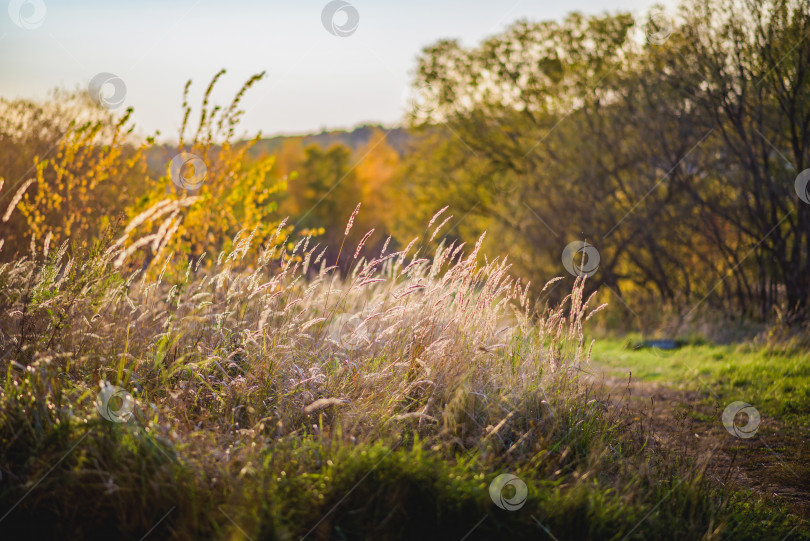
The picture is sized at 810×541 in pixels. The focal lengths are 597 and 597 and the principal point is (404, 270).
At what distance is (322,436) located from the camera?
3.06m

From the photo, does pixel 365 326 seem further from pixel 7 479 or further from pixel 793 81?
pixel 793 81

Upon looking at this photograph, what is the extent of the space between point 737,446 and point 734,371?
239 centimetres

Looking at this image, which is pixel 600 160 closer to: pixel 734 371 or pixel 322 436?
pixel 734 371

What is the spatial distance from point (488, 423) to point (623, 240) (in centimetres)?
951

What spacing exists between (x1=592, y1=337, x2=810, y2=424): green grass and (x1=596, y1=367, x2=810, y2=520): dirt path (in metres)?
0.34

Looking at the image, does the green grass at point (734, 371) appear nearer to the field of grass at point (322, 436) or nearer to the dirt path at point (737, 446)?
the dirt path at point (737, 446)

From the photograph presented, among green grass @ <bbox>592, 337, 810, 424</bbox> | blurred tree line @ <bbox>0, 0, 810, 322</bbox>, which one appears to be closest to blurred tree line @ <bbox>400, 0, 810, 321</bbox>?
blurred tree line @ <bbox>0, 0, 810, 322</bbox>

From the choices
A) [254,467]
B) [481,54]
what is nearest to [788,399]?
[254,467]

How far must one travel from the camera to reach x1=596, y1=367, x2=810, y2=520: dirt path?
3.99 metres

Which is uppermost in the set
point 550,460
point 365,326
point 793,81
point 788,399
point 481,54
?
point 481,54

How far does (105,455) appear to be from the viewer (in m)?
2.83

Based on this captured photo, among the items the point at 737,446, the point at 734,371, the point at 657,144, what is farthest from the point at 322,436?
the point at 657,144

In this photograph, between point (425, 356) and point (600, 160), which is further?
point (600, 160)

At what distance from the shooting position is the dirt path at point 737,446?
3.99m
